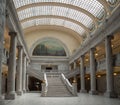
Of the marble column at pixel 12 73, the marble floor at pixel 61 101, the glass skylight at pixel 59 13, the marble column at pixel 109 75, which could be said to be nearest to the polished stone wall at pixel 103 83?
the marble column at pixel 109 75

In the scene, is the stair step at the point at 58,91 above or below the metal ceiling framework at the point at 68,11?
below

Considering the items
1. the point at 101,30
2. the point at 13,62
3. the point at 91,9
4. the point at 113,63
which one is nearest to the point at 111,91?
the point at 113,63

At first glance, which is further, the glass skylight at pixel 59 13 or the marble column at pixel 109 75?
the glass skylight at pixel 59 13

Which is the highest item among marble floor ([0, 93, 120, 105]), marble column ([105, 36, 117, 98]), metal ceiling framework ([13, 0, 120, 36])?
metal ceiling framework ([13, 0, 120, 36])

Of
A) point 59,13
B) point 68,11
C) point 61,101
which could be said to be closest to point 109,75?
point 61,101

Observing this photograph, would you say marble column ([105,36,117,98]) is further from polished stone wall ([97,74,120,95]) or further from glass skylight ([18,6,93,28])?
glass skylight ([18,6,93,28])

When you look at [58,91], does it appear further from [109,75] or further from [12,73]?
[12,73]

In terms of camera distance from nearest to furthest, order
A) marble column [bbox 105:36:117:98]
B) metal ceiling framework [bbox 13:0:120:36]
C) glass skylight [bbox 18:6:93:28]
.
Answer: marble column [bbox 105:36:117:98], metal ceiling framework [bbox 13:0:120:36], glass skylight [bbox 18:6:93:28]

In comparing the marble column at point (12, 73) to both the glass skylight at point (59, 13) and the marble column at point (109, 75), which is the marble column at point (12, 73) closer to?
the marble column at point (109, 75)

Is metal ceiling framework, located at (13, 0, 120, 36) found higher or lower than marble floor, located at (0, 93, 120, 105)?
higher

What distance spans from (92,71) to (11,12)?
16.9 metres

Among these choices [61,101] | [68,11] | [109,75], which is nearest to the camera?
[61,101]

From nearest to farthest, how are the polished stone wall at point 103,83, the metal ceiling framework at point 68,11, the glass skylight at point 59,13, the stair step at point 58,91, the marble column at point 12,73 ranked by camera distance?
Answer: the marble column at point 12,73 < the stair step at point 58,91 < the polished stone wall at point 103,83 < the metal ceiling framework at point 68,11 < the glass skylight at point 59,13

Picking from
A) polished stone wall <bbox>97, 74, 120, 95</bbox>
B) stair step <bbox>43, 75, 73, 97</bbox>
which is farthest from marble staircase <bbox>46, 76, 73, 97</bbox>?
polished stone wall <bbox>97, 74, 120, 95</bbox>
